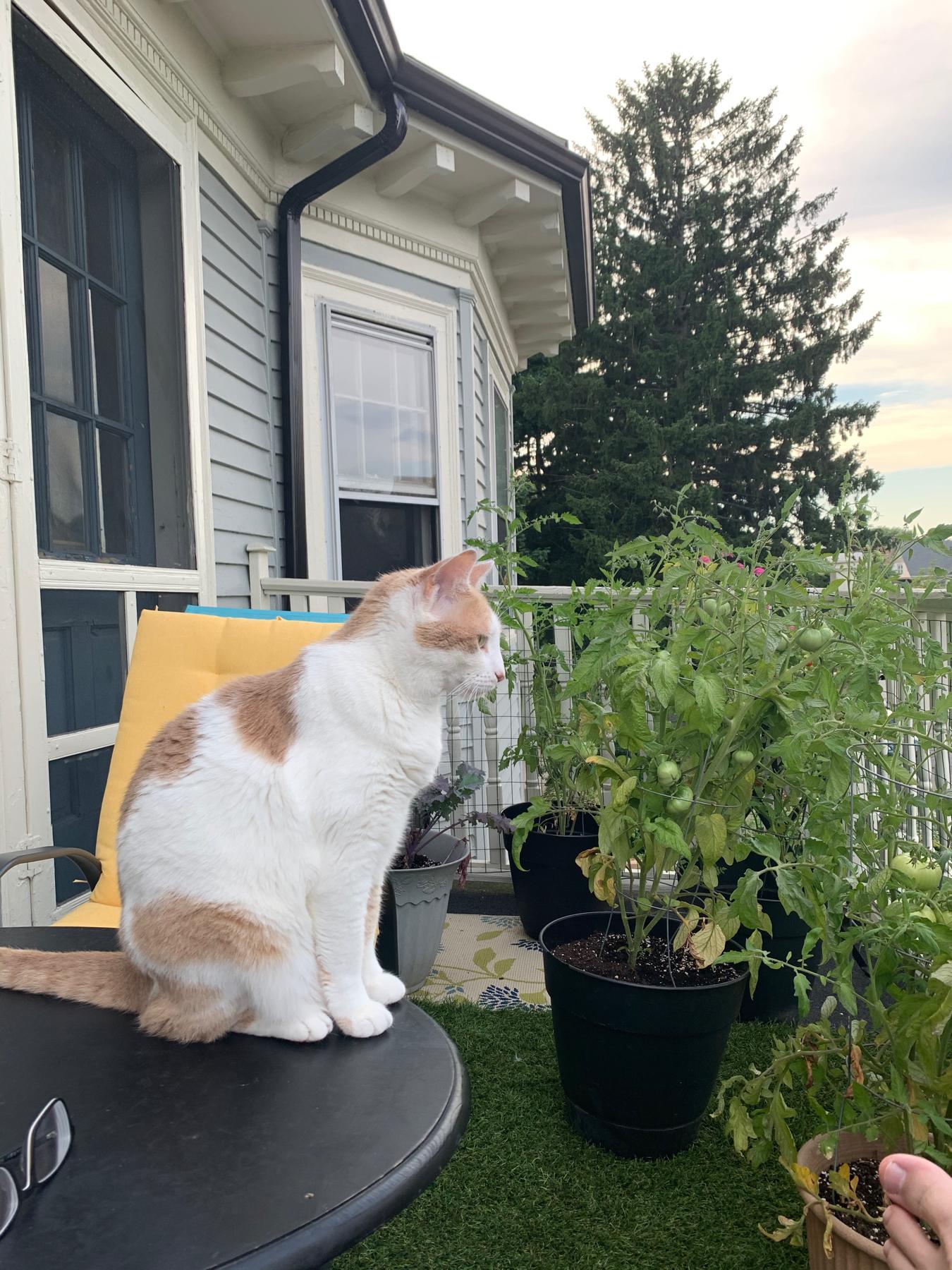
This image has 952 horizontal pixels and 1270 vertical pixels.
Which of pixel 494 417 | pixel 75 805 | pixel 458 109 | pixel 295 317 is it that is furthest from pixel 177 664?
pixel 494 417

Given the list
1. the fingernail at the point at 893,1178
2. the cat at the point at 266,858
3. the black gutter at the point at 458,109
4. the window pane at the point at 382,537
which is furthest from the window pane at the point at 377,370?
the fingernail at the point at 893,1178

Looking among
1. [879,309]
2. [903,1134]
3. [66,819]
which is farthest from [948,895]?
[879,309]

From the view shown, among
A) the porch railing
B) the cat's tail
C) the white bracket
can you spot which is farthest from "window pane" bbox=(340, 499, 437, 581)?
the cat's tail

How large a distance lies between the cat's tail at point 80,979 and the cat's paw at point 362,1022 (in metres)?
0.25

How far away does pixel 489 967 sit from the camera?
261 cm

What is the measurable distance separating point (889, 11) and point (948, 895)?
36.1 ft

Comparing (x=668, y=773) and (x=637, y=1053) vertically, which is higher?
(x=668, y=773)

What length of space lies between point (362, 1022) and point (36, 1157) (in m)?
0.36

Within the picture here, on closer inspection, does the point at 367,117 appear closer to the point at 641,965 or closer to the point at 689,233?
the point at 641,965

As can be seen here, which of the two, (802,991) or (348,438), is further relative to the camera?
(348,438)

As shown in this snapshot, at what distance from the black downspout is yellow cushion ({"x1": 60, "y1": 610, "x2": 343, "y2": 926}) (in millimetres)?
1675

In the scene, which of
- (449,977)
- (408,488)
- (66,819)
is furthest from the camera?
(408,488)

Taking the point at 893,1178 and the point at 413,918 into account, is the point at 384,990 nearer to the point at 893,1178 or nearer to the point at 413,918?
the point at 893,1178

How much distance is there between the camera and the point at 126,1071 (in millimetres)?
858
